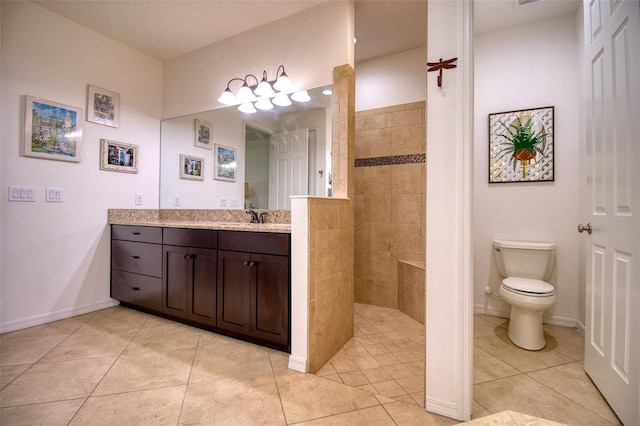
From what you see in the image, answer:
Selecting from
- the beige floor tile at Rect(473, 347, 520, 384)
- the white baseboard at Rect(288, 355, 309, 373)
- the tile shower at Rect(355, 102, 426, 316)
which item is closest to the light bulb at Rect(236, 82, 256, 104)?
the tile shower at Rect(355, 102, 426, 316)

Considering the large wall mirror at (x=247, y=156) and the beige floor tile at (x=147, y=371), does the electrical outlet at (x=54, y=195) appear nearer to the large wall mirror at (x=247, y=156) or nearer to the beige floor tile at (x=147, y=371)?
the large wall mirror at (x=247, y=156)

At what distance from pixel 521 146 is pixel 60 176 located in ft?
13.5

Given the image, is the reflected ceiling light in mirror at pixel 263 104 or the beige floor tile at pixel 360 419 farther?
the reflected ceiling light in mirror at pixel 263 104

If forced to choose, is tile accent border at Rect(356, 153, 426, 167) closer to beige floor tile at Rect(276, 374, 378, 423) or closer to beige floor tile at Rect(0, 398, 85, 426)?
beige floor tile at Rect(276, 374, 378, 423)

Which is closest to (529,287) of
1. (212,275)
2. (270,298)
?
(270,298)

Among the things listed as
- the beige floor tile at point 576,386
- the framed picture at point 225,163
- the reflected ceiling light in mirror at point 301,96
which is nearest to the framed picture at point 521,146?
the beige floor tile at point 576,386

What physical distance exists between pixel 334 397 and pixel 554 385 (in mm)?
1251

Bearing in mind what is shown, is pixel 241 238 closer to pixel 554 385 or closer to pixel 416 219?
pixel 416 219

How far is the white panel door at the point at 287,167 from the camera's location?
94.1 inches

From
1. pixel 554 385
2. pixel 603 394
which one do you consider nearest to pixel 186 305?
pixel 554 385

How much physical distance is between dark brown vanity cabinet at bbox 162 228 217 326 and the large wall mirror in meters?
0.61

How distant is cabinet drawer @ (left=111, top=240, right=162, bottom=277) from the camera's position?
2457mm

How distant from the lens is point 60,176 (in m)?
2.45

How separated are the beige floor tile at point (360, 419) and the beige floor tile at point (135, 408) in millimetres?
673
